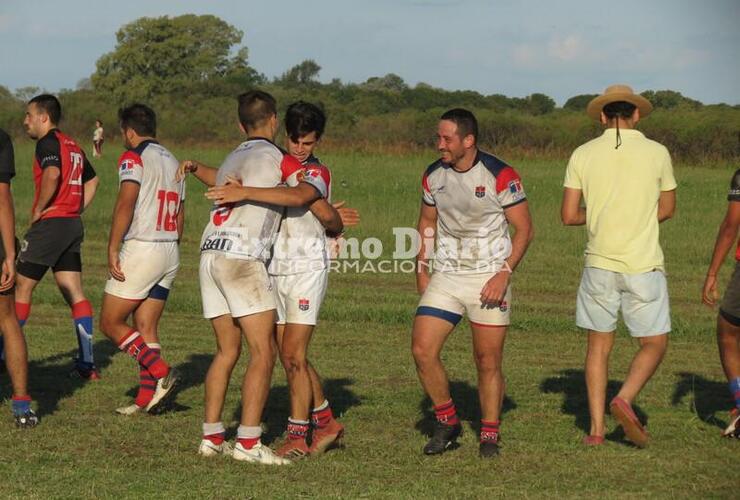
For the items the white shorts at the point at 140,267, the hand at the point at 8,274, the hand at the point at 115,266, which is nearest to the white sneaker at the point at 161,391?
the white shorts at the point at 140,267

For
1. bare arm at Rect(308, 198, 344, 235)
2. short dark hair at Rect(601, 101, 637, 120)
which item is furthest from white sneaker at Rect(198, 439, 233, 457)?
short dark hair at Rect(601, 101, 637, 120)

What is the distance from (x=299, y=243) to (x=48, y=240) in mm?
2917

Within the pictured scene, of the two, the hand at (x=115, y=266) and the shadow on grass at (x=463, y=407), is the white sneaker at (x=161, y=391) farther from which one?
the shadow on grass at (x=463, y=407)

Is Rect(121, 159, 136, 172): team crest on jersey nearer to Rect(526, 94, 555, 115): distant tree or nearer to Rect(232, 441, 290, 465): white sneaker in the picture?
Rect(232, 441, 290, 465): white sneaker

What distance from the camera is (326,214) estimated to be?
7.39 m

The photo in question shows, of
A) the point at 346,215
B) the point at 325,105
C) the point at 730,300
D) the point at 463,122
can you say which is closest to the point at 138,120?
the point at 346,215

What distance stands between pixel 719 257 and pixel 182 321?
696 centimetres

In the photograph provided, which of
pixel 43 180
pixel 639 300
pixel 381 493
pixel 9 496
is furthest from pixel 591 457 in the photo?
pixel 43 180

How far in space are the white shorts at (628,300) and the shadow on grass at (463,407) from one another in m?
1.28

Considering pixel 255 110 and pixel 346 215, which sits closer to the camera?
pixel 255 110

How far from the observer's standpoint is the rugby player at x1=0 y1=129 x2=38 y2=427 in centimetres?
795

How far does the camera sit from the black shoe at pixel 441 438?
764 cm

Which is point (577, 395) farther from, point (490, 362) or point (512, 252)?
point (512, 252)

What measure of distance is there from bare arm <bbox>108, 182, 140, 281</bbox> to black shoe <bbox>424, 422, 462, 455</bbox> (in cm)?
271
